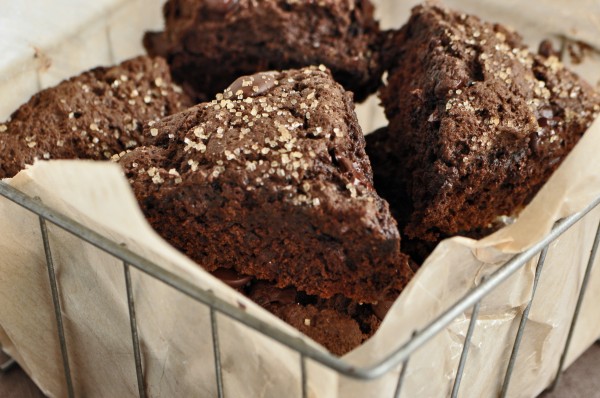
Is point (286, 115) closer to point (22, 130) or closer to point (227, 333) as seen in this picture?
point (227, 333)

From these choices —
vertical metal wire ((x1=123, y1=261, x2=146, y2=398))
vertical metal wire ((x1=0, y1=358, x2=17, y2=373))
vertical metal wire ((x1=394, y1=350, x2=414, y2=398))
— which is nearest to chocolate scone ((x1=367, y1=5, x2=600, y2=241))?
vertical metal wire ((x1=394, y1=350, x2=414, y2=398))

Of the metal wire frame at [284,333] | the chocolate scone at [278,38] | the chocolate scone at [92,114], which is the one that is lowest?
the metal wire frame at [284,333]

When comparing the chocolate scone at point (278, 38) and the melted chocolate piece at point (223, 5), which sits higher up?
the melted chocolate piece at point (223, 5)

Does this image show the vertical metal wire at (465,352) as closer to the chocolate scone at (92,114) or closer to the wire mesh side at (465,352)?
the wire mesh side at (465,352)

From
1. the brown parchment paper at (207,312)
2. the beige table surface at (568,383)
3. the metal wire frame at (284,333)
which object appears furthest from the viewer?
the beige table surface at (568,383)

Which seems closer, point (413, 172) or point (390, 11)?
point (413, 172)

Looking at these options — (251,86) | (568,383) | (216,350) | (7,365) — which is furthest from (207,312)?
(568,383)

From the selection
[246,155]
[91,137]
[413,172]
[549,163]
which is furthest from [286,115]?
[549,163]

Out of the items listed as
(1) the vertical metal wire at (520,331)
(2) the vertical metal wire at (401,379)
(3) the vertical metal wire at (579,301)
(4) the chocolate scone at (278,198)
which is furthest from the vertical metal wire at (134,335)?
A: (3) the vertical metal wire at (579,301)
